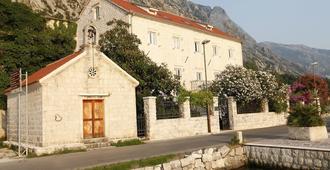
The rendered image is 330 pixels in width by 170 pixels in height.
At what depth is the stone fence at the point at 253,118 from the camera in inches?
1259

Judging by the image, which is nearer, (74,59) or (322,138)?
(322,138)

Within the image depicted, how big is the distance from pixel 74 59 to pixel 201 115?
38.9 ft

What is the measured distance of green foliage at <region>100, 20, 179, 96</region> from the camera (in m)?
29.3

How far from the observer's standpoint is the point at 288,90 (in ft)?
123

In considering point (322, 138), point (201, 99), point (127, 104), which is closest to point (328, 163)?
point (322, 138)

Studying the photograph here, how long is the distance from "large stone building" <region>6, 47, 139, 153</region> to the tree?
524 centimetres

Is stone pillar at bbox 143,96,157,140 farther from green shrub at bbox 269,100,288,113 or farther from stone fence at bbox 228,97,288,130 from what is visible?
green shrub at bbox 269,100,288,113

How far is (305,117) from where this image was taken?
18.3 m

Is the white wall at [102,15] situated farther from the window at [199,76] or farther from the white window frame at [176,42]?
the window at [199,76]

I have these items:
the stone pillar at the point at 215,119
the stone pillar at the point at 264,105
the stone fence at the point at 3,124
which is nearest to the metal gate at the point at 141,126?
the stone pillar at the point at 215,119

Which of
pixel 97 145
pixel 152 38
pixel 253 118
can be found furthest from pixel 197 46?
pixel 97 145

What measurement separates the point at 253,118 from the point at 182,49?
13.9 m

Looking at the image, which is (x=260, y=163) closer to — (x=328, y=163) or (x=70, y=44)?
(x=328, y=163)

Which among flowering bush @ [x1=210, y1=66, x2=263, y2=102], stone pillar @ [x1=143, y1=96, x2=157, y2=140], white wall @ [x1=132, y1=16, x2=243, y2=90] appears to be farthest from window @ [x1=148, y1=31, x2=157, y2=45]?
stone pillar @ [x1=143, y1=96, x2=157, y2=140]
